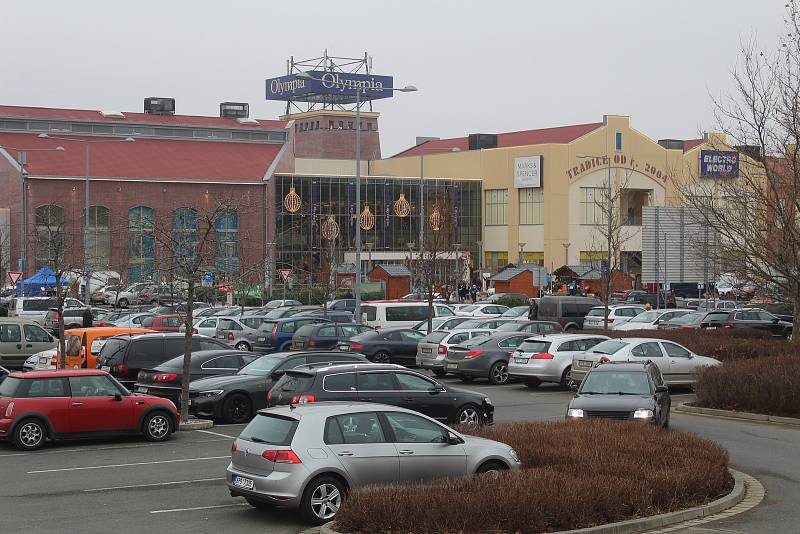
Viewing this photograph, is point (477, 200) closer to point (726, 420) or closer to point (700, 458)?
point (726, 420)

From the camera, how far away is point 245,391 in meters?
23.4

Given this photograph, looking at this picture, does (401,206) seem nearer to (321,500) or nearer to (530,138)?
(530,138)

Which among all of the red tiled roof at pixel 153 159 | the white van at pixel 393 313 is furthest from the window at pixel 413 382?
the red tiled roof at pixel 153 159

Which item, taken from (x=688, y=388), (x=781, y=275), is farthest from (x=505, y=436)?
(x=781, y=275)

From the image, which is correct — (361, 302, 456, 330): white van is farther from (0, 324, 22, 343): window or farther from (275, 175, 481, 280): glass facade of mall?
(275, 175, 481, 280): glass facade of mall

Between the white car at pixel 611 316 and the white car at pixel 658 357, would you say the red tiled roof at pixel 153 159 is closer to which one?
the white car at pixel 611 316

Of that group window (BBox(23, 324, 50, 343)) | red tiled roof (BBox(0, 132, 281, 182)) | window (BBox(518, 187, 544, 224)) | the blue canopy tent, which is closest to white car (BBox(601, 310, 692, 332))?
window (BBox(23, 324, 50, 343))

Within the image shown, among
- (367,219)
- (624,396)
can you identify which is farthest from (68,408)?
(367,219)

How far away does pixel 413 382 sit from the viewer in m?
20.3

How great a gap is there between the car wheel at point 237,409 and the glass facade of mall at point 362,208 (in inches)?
2302

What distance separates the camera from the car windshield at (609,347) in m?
28.0

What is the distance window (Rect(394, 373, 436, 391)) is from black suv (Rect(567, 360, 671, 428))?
249 cm

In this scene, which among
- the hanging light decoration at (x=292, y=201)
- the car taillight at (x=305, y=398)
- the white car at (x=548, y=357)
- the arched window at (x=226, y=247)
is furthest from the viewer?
the hanging light decoration at (x=292, y=201)

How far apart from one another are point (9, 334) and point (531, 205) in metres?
63.0
